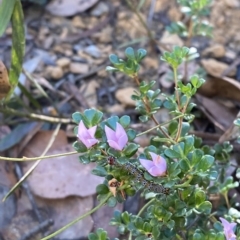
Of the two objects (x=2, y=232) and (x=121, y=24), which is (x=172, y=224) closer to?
(x=2, y=232)

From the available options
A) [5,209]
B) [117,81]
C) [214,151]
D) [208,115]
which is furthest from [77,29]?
[214,151]

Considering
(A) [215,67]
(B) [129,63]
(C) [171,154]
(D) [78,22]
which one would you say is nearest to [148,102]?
(B) [129,63]

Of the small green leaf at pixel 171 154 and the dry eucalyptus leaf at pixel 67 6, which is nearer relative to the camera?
the small green leaf at pixel 171 154

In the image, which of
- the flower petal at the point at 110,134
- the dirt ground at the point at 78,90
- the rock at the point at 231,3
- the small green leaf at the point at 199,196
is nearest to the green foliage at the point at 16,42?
the dirt ground at the point at 78,90

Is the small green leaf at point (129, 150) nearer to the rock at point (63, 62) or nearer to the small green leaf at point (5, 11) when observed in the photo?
the small green leaf at point (5, 11)

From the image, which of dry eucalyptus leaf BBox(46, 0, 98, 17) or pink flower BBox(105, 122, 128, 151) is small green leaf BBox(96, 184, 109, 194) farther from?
dry eucalyptus leaf BBox(46, 0, 98, 17)

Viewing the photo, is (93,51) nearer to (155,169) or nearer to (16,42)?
(16,42)
